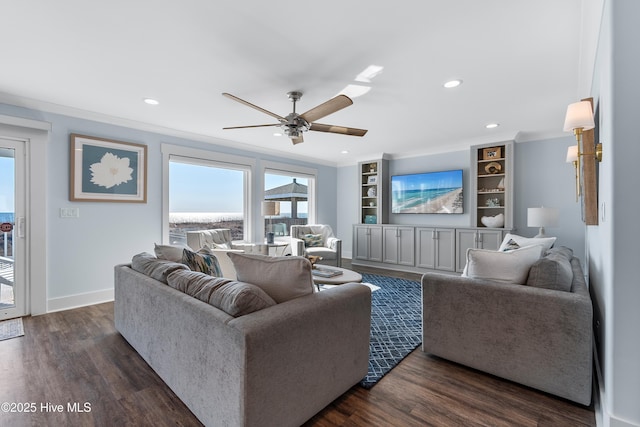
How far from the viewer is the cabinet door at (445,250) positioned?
16.1 feet

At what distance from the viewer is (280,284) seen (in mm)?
1674

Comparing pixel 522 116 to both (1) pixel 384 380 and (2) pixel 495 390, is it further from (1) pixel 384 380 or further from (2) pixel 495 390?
(1) pixel 384 380

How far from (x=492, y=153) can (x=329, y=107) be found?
3529mm

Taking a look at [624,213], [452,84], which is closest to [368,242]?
[452,84]

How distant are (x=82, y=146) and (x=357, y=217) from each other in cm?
484

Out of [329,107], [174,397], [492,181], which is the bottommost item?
[174,397]

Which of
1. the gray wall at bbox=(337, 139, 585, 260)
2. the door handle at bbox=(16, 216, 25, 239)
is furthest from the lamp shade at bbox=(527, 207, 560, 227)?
the door handle at bbox=(16, 216, 25, 239)

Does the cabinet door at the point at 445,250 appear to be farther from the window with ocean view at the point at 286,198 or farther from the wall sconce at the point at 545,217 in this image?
the window with ocean view at the point at 286,198

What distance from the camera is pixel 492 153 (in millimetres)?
4750

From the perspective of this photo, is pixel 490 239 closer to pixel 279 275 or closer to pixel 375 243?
pixel 375 243

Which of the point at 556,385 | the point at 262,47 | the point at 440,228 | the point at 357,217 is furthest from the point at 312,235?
the point at 556,385

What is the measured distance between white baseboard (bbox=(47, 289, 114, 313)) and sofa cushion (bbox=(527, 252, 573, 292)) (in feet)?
14.7

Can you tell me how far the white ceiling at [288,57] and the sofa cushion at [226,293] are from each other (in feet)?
5.29

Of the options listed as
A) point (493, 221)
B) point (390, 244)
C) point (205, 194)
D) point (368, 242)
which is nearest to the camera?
point (493, 221)
